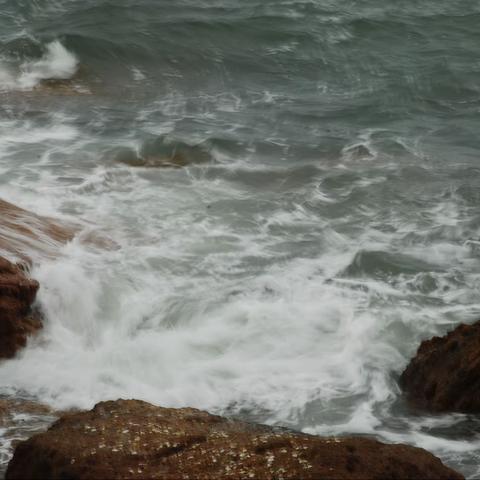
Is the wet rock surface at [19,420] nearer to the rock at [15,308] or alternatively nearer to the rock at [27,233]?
the rock at [15,308]

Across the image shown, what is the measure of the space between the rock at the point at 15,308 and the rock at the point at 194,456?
285cm

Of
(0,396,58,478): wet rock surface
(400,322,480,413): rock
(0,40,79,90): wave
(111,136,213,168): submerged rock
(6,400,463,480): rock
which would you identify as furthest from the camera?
(0,40,79,90): wave

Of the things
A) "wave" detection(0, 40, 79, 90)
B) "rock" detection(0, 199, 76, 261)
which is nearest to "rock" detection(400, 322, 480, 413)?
"rock" detection(0, 199, 76, 261)

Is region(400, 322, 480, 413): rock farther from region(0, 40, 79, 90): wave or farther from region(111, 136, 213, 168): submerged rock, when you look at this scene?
region(0, 40, 79, 90): wave

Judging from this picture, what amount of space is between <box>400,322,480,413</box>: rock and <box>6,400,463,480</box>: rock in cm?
218

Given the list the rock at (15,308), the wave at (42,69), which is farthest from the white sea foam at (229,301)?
the wave at (42,69)

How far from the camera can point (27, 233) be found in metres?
10.5

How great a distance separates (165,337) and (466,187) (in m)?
6.66

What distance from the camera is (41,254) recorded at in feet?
33.4

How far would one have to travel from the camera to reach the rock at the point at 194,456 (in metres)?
5.57

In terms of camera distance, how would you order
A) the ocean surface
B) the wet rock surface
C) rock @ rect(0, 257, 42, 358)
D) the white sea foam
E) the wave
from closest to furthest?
the wet rock surface, the white sea foam, rock @ rect(0, 257, 42, 358), the ocean surface, the wave

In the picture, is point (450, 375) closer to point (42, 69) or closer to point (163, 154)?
point (163, 154)

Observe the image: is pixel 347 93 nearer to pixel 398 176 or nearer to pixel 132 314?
pixel 398 176

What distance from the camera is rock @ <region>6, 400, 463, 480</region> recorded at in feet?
18.3
